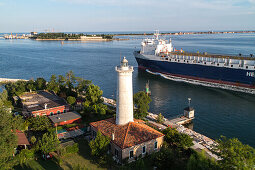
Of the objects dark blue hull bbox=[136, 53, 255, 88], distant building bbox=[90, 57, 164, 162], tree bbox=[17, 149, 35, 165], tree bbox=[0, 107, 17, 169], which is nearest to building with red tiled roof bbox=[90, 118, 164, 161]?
distant building bbox=[90, 57, 164, 162]

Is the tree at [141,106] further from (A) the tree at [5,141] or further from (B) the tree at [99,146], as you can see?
(A) the tree at [5,141]

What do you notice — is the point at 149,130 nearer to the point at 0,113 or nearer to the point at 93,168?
the point at 93,168

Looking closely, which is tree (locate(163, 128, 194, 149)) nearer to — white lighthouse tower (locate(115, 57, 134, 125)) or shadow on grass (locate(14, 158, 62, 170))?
white lighthouse tower (locate(115, 57, 134, 125))

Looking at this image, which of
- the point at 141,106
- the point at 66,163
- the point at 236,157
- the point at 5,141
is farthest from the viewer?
the point at 141,106

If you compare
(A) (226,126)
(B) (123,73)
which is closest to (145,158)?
(B) (123,73)

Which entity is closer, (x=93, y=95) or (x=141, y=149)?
(x=141, y=149)

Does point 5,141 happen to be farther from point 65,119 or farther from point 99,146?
point 65,119

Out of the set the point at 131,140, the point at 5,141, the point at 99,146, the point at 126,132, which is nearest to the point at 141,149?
the point at 131,140

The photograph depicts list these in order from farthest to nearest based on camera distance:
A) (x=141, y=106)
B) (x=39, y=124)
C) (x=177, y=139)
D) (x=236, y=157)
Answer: (x=141, y=106) < (x=39, y=124) < (x=177, y=139) < (x=236, y=157)
